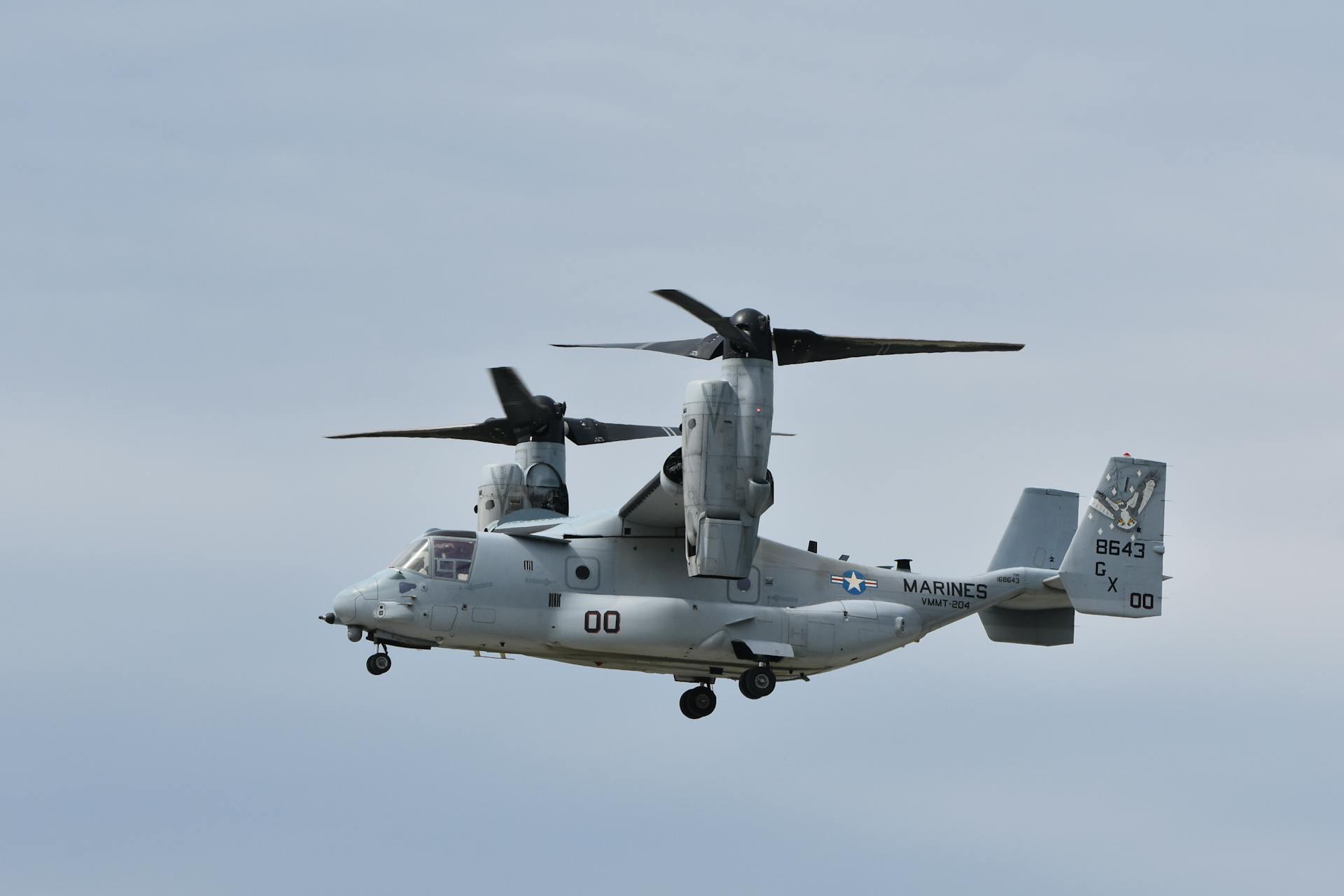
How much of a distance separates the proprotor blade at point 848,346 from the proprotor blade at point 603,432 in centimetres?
667

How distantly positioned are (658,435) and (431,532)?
290 inches

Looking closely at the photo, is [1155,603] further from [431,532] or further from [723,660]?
[431,532]

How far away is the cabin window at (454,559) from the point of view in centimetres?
3089

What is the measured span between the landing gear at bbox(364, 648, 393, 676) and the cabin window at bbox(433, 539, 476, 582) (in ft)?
5.04

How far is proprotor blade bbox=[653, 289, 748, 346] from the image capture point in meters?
28.4

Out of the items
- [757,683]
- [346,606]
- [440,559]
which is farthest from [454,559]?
[757,683]

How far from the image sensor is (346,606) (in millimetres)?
30578

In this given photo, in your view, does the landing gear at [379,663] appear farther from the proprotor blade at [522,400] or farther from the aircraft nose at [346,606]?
the proprotor blade at [522,400]

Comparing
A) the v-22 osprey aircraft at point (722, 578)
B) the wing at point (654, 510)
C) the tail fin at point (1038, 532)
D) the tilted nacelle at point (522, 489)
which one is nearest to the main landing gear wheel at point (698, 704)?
the v-22 osprey aircraft at point (722, 578)

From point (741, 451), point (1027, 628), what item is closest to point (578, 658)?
point (741, 451)

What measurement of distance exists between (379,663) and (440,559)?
6.25 ft

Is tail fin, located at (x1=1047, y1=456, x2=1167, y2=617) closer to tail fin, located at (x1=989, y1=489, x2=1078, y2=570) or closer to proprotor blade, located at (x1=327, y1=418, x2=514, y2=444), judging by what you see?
tail fin, located at (x1=989, y1=489, x2=1078, y2=570)

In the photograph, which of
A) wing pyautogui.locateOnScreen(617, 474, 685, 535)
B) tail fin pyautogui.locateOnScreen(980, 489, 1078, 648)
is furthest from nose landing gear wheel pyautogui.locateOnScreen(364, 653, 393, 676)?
tail fin pyautogui.locateOnScreen(980, 489, 1078, 648)

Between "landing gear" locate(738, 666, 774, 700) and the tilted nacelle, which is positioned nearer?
"landing gear" locate(738, 666, 774, 700)
